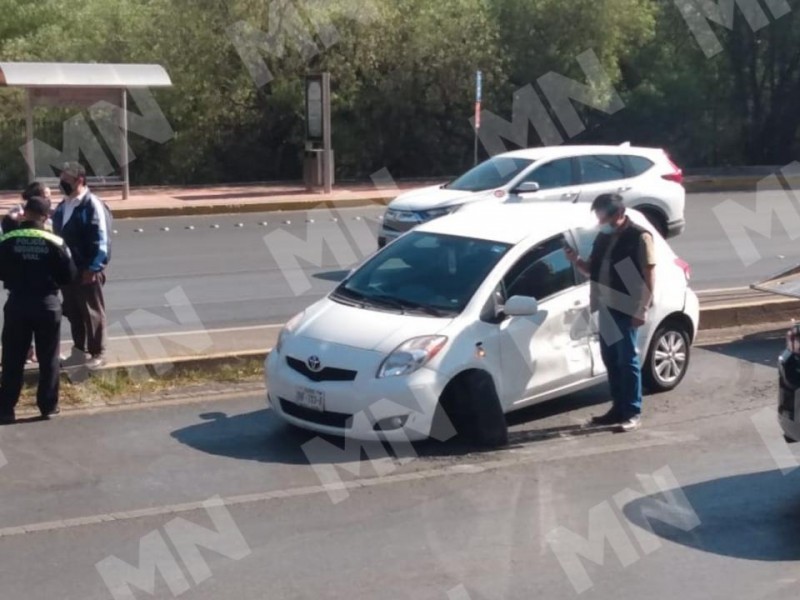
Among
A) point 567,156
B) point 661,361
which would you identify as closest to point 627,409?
point 661,361

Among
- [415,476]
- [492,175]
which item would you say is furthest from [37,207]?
[492,175]

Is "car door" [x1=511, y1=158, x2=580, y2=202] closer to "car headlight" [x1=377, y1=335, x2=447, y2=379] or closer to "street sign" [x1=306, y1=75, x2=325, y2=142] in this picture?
"car headlight" [x1=377, y1=335, x2=447, y2=379]

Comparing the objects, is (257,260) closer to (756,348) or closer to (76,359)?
(76,359)

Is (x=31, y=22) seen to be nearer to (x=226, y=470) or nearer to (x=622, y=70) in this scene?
(x=622, y=70)

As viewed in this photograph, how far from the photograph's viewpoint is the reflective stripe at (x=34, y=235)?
9.38m

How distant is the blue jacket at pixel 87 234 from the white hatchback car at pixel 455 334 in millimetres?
1832

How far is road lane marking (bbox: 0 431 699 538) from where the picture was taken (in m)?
7.43

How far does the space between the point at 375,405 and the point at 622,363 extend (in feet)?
6.46

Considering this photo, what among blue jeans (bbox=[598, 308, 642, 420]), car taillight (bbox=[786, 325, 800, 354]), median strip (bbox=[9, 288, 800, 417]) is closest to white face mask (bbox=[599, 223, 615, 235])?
blue jeans (bbox=[598, 308, 642, 420])

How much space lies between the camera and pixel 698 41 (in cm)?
3500

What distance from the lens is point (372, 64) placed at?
105 ft

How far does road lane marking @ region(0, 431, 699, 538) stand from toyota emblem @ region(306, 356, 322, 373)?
35.8 inches

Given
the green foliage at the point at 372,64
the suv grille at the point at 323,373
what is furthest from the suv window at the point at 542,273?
the green foliage at the point at 372,64

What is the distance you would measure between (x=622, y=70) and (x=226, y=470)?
2879 cm
